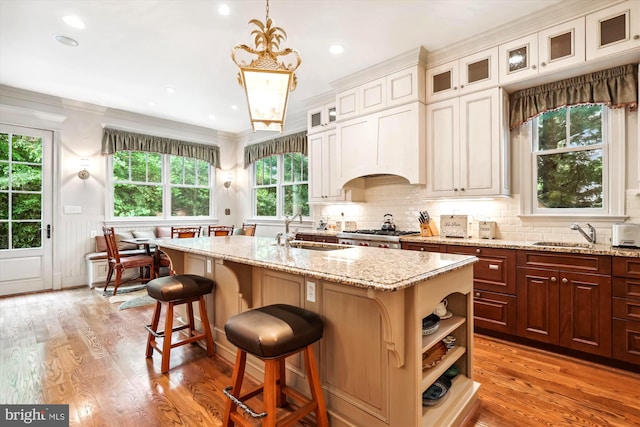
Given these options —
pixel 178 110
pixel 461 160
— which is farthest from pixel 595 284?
pixel 178 110

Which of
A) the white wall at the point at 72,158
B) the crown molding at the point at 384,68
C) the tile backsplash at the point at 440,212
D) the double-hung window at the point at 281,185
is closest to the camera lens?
the tile backsplash at the point at 440,212

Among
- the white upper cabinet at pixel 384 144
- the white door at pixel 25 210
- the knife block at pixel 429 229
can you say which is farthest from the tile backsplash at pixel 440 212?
the white door at pixel 25 210

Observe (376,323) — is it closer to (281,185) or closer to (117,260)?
(117,260)

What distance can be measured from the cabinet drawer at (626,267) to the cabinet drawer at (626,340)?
0.35m

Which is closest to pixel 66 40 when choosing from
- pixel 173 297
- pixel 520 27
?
pixel 173 297

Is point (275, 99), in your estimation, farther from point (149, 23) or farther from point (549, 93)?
point (549, 93)

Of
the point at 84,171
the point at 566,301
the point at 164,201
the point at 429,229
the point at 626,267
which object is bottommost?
the point at 566,301

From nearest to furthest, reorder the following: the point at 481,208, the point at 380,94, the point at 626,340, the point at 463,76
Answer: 1. the point at 626,340
2. the point at 463,76
3. the point at 481,208
4. the point at 380,94

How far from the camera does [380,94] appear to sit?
3.91 meters

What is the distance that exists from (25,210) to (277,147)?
399 cm

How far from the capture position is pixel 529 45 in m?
2.95

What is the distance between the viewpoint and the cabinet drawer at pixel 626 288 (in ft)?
7.45

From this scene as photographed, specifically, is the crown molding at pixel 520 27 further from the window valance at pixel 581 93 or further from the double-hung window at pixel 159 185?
the double-hung window at pixel 159 185

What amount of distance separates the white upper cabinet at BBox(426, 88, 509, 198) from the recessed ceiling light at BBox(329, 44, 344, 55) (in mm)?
1197
